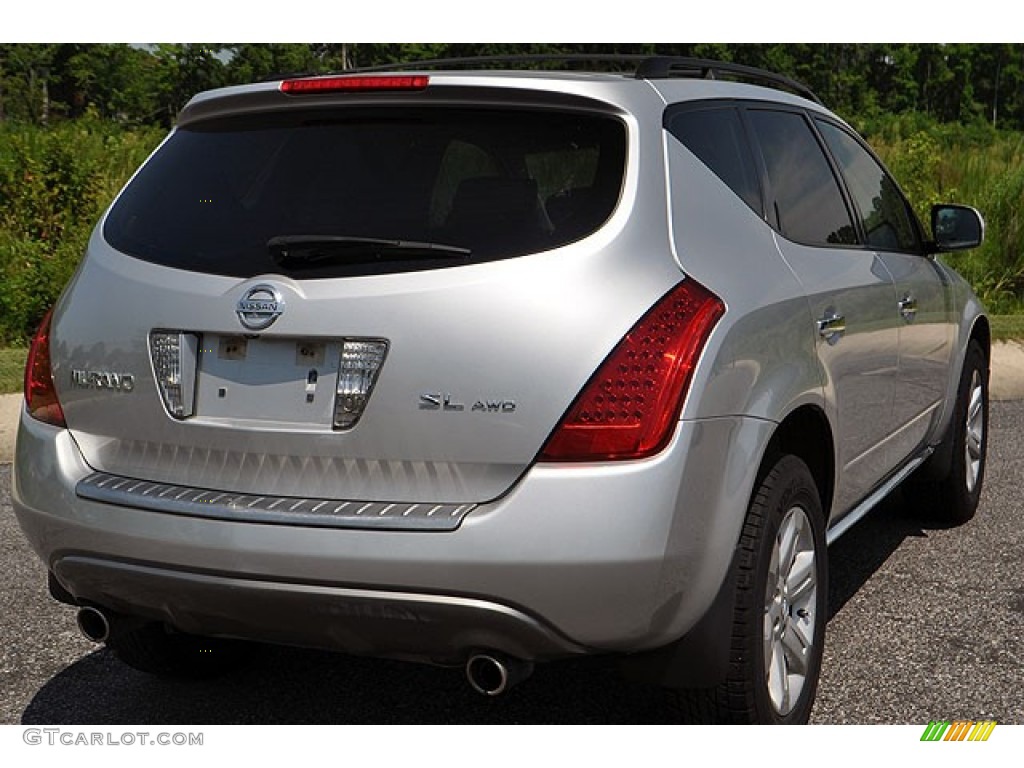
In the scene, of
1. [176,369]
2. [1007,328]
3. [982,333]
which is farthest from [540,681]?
[1007,328]

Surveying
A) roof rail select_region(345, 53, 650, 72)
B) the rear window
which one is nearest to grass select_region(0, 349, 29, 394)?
roof rail select_region(345, 53, 650, 72)

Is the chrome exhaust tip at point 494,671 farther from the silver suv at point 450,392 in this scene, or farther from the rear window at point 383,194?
the rear window at point 383,194

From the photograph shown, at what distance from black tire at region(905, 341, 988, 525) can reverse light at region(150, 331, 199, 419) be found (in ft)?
11.7

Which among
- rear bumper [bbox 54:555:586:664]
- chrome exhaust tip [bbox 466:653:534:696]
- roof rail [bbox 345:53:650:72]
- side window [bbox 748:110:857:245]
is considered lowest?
chrome exhaust tip [bbox 466:653:534:696]

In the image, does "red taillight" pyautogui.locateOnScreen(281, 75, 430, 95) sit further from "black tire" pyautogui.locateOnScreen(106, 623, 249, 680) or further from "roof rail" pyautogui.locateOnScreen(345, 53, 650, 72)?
"black tire" pyautogui.locateOnScreen(106, 623, 249, 680)

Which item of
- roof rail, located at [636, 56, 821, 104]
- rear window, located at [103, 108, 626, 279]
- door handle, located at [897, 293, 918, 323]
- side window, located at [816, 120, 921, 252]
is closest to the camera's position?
rear window, located at [103, 108, 626, 279]

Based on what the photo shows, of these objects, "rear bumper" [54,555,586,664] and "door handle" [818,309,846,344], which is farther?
"door handle" [818,309,846,344]

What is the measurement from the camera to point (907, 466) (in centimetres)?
509

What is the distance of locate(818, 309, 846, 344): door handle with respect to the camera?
12.3 ft

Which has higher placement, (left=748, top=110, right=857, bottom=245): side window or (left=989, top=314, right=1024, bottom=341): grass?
(left=748, top=110, right=857, bottom=245): side window

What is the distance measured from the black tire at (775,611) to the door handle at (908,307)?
123 cm

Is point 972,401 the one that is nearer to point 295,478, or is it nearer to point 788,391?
point 788,391

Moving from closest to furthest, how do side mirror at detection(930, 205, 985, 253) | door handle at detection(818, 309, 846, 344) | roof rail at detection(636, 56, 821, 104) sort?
roof rail at detection(636, 56, 821, 104), door handle at detection(818, 309, 846, 344), side mirror at detection(930, 205, 985, 253)

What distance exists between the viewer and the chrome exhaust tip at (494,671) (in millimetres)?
2934
